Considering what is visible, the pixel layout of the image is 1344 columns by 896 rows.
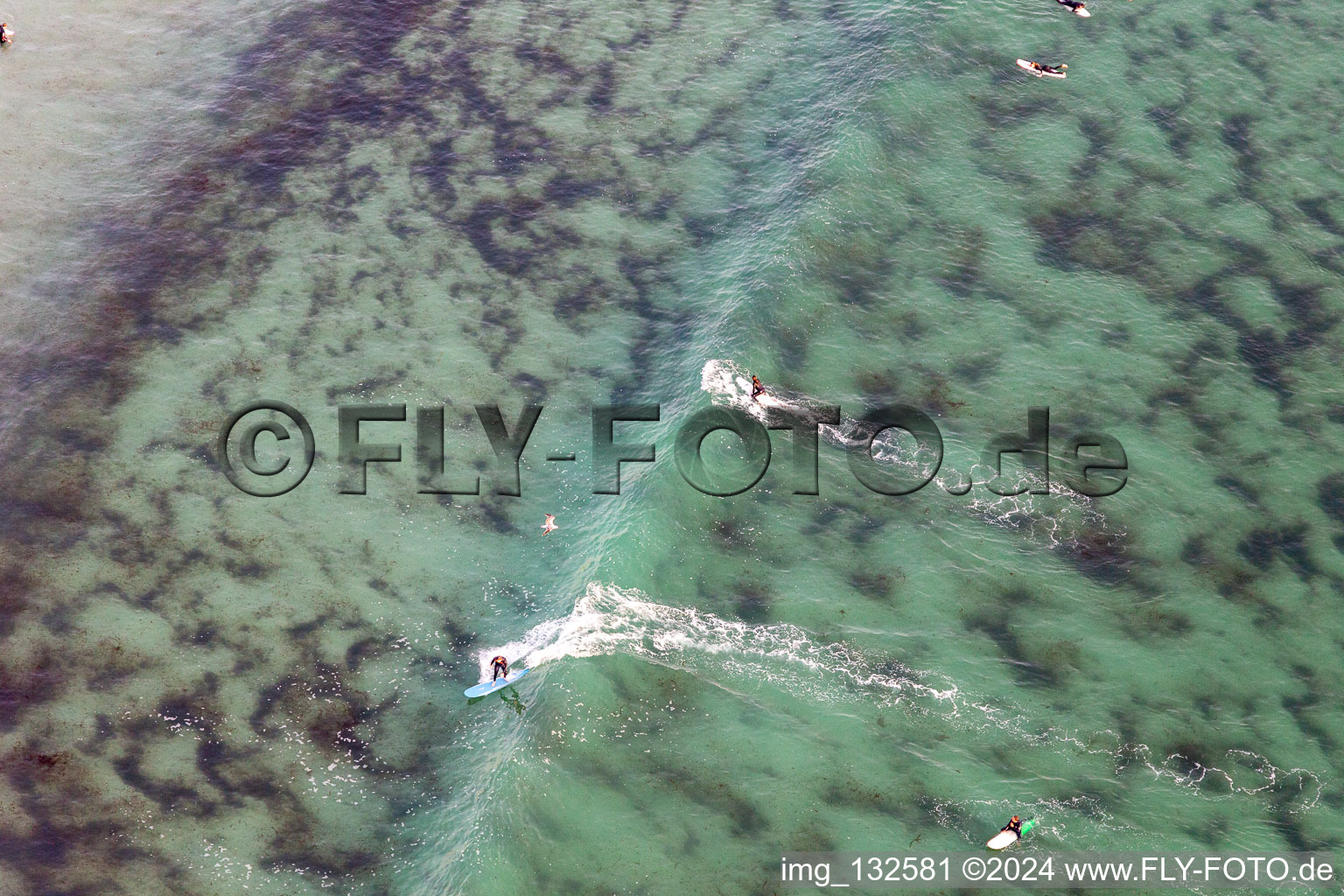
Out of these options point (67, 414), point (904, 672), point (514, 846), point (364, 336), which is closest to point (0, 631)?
point (67, 414)

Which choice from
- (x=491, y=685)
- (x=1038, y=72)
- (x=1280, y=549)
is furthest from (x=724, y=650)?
(x=1038, y=72)

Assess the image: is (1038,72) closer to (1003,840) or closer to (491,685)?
(1003,840)

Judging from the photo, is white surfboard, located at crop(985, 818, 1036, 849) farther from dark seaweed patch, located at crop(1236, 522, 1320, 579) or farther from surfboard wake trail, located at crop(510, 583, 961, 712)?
dark seaweed patch, located at crop(1236, 522, 1320, 579)

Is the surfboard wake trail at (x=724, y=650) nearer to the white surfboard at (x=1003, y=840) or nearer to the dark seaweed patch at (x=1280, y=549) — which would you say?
the white surfboard at (x=1003, y=840)

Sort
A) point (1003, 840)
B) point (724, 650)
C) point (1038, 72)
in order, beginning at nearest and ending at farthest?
1. point (1003, 840)
2. point (724, 650)
3. point (1038, 72)

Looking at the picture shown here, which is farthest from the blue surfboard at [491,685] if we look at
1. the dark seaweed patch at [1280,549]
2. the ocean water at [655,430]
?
the dark seaweed patch at [1280,549]

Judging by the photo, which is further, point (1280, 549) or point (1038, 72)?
point (1038, 72)

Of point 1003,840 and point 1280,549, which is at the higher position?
point 1280,549
